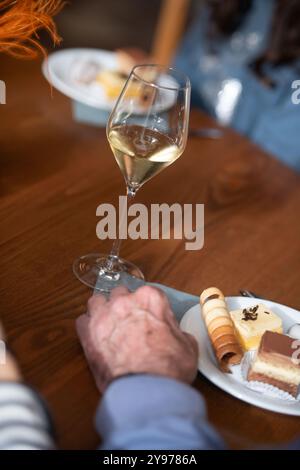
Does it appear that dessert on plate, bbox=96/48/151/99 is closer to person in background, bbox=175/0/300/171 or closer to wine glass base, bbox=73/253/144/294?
person in background, bbox=175/0/300/171

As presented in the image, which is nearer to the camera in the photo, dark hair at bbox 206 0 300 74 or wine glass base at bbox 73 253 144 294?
wine glass base at bbox 73 253 144 294

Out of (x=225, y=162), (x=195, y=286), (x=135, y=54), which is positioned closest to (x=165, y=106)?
(x=195, y=286)

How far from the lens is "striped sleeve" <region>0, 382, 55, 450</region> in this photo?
0.59 m

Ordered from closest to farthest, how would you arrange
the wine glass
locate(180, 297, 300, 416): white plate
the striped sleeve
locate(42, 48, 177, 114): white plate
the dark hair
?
the striped sleeve < locate(180, 297, 300, 416): white plate < the wine glass < locate(42, 48, 177, 114): white plate < the dark hair

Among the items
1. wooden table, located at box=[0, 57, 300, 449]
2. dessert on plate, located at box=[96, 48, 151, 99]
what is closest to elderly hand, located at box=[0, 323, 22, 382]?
wooden table, located at box=[0, 57, 300, 449]

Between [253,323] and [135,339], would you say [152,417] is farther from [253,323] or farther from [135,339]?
[253,323]

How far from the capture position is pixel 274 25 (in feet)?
6.15

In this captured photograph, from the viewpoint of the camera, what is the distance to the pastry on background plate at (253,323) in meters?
0.78

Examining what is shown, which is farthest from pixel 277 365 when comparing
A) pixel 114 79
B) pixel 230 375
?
pixel 114 79

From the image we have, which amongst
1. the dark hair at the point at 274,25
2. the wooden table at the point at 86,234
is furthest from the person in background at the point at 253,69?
the wooden table at the point at 86,234

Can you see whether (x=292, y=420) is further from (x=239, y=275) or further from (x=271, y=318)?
(x=239, y=275)

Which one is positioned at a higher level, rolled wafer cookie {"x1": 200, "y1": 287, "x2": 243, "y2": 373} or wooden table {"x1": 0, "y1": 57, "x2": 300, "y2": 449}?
rolled wafer cookie {"x1": 200, "y1": 287, "x2": 243, "y2": 373}

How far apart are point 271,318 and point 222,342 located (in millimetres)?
93

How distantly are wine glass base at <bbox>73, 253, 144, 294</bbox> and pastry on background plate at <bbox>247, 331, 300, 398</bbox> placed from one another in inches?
8.7
